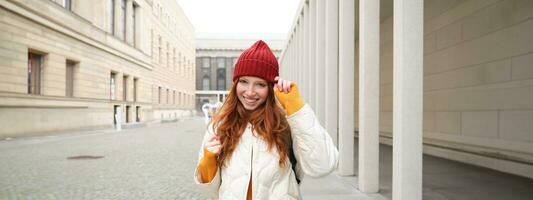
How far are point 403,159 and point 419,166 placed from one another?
21 cm

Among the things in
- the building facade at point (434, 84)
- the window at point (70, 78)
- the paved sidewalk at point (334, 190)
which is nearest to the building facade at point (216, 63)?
the window at point (70, 78)

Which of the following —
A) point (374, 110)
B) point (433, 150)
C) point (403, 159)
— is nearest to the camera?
point (403, 159)

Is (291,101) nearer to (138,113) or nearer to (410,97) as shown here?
(410,97)

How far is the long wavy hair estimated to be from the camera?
2.22 meters

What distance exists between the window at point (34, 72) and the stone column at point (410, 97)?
56.1 feet

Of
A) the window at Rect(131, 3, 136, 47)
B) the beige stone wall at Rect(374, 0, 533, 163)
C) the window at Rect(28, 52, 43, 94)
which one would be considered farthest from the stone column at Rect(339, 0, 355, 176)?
the window at Rect(131, 3, 136, 47)

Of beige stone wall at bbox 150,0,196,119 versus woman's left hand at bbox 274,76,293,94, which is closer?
woman's left hand at bbox 274,76,293,94

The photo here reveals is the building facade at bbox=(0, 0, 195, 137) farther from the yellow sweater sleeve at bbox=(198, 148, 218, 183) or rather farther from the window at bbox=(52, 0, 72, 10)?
the yellow sweater sleeve at bbox=(198, 148, 218, 183)

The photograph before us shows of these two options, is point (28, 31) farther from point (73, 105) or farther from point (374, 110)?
point (374, 110)

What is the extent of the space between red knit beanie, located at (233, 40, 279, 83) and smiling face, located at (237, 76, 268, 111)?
4cm

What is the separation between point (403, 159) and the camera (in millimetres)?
4461

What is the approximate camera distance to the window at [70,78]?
65.6 feet

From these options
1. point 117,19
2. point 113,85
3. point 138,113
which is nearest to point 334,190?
point 113,85

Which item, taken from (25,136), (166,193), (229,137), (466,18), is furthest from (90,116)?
(229,137)
